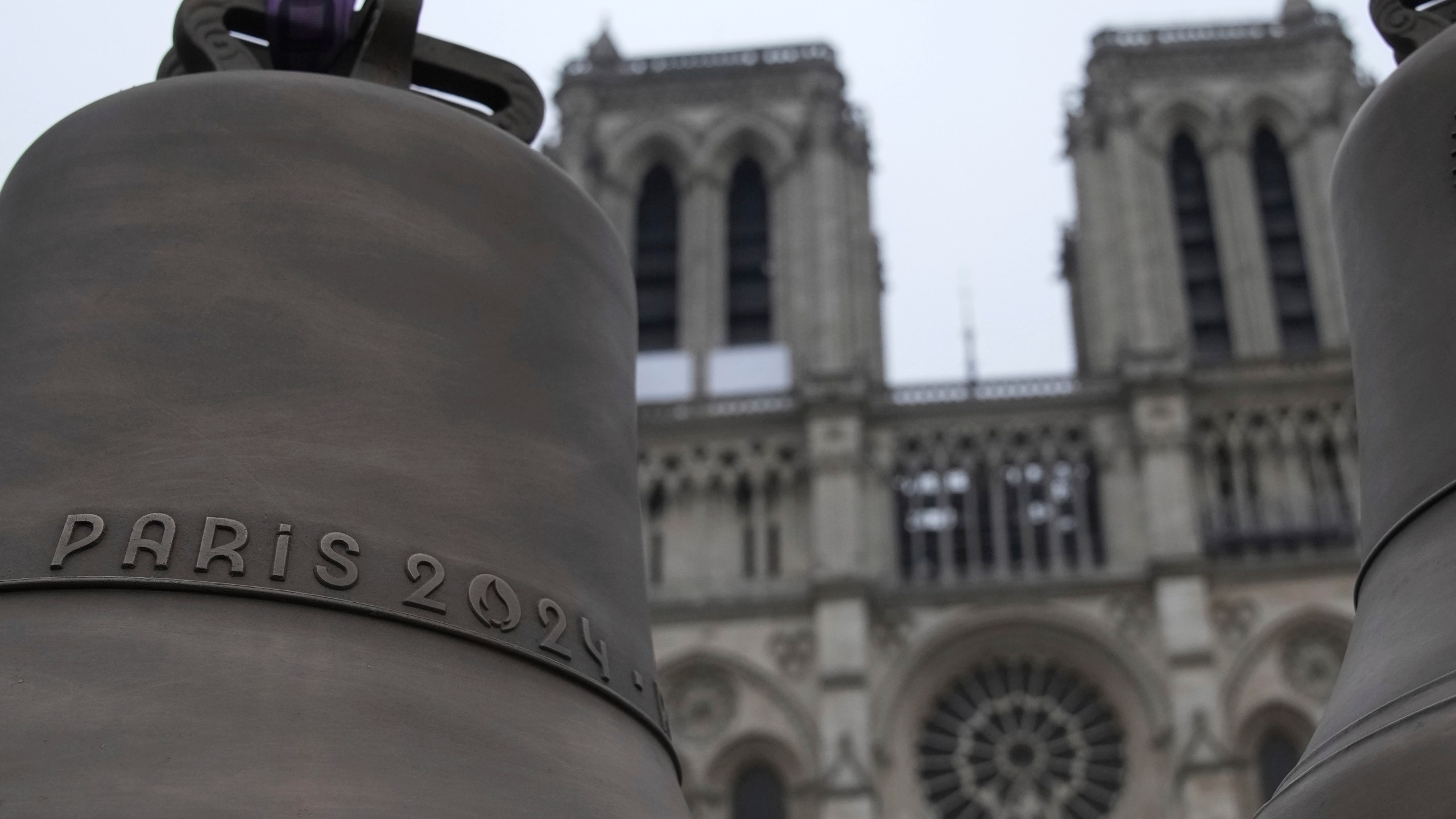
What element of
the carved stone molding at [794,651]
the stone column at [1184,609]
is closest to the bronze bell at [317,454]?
the stone column at [1184,609]

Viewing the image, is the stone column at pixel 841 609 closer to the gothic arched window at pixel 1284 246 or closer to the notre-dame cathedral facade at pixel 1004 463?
the notre-dame cathedral facade at pixel 1004 463

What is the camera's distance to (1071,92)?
38.7 meters

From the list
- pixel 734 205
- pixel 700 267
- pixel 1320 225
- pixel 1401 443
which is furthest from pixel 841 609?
pixel 1401 443

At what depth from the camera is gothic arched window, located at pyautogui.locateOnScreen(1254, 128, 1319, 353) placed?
1390 inches

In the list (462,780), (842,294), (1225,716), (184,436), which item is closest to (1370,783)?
(462,780)

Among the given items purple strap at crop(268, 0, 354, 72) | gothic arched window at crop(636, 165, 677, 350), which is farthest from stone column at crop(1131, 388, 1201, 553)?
purple strap at crop(268, 0, 354, 72)

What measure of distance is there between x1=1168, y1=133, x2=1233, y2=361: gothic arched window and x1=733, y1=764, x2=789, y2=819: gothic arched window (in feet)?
37.5

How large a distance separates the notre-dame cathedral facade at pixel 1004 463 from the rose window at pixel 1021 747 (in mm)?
50

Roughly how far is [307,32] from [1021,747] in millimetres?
27287

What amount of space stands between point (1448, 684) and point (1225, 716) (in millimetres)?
26879

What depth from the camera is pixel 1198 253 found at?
36.4 metres

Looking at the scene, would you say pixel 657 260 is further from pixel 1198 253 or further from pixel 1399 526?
pixel 1399 526

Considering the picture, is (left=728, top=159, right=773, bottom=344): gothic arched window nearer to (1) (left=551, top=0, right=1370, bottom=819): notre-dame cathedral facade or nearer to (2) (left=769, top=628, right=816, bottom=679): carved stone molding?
(1) (left=551, top=0, right=1370, bottom=819): notre-dame cathedral facade

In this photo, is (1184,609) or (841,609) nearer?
(1184,609)
